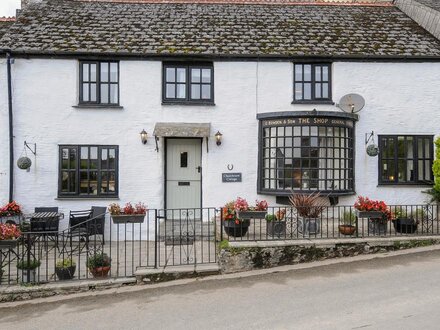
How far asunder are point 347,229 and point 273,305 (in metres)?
3.79

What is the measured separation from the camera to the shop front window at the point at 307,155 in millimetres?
11250

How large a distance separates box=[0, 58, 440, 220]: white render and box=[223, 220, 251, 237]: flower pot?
8.77 ft

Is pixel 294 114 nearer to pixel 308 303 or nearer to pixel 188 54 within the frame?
pixel 188 54

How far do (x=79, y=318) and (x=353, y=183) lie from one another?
891 cm

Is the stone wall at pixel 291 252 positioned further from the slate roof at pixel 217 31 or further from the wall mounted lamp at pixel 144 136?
the slate roof at pixel 217 31

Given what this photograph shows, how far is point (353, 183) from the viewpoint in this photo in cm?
1166

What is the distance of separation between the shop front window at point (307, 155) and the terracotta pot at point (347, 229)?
2.19m

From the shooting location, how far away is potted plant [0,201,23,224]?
1049 centimetres

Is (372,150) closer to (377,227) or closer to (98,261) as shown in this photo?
(377,227)

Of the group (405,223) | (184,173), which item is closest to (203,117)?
(184,173)

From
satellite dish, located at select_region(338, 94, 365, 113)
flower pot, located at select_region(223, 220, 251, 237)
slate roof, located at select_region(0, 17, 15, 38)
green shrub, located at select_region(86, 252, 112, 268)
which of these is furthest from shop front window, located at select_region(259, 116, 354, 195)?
slate roof, located at select_region(0, 17, 15, 38)

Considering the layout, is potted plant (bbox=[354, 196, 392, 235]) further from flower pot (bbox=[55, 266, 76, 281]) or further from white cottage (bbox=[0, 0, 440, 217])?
flower pot (bbox=[55, 266, 76, 281])

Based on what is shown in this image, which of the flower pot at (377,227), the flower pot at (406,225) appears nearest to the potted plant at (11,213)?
the flower pot at (377,227)

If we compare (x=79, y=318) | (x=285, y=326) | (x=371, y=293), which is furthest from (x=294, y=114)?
(x=79, y=318)
